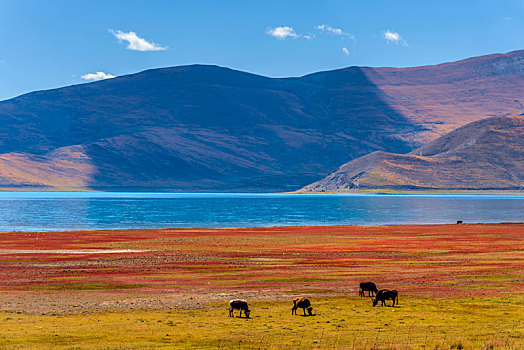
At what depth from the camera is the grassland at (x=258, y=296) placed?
2494cm

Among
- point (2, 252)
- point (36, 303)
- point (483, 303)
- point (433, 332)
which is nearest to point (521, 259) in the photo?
point (483, 303)

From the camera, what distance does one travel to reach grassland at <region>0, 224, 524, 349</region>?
24938mm

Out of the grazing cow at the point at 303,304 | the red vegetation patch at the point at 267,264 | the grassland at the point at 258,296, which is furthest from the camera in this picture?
the red vegetation patch at the point at 267,264

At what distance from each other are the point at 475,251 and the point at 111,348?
52.4 m

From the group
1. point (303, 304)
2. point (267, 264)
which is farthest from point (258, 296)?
point (267, 264)

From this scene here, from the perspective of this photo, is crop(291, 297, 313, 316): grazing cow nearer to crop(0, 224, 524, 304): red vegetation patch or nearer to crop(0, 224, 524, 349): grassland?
crop(0, 224, 524, 349): grassland

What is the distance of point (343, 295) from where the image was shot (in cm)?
3662

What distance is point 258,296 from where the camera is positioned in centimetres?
3653

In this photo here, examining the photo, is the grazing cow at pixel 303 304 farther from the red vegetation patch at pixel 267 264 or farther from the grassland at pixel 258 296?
the red vegetation patch at pixel 267 264

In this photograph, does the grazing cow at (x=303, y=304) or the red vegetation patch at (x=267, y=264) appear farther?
the red vegetation patch at (x=267, y=264)

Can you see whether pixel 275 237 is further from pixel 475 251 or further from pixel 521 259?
pixel 521 259

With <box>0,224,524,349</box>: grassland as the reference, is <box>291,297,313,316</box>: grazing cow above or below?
above

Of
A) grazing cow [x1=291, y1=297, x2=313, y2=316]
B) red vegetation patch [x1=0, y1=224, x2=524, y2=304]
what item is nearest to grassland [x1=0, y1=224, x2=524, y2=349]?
red vegetation patch [x1=0, y1=224, x2=524, y2=304]

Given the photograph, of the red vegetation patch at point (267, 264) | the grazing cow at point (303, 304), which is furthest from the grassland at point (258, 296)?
the grazing cow at point (303, 304)
